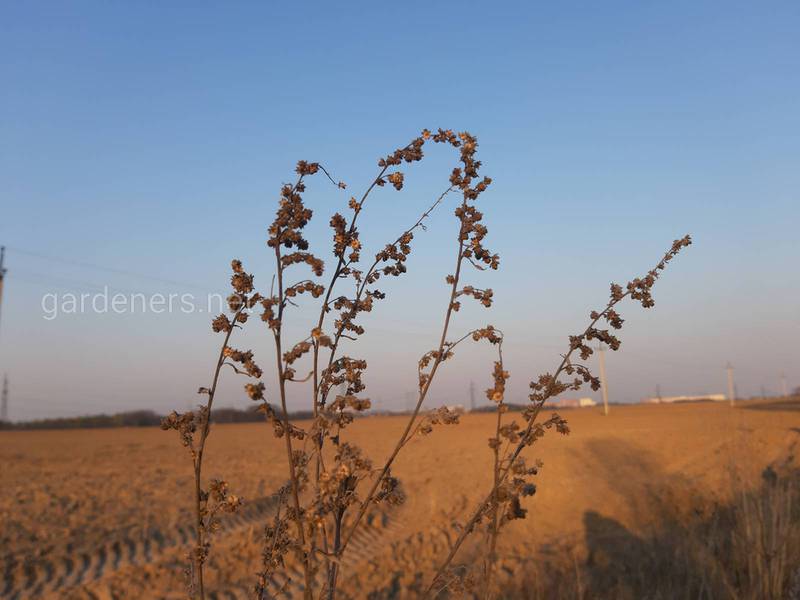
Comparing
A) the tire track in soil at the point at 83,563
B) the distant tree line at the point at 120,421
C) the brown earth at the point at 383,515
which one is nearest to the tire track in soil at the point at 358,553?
the brown earth at the point at 383,515

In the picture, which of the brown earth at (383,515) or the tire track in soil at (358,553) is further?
the brown earth at (383,515)

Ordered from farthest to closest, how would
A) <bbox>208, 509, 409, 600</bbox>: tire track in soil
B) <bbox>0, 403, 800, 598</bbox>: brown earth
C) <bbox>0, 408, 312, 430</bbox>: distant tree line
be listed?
<bbox>0, 408, 312, 430</bbox>: distant tree line, <bbox>0, 403, 800, 598</bbox>: brown earth, <bbox>208, 509, 409, 600</bbox>: tire track in soil

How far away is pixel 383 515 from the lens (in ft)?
39.3

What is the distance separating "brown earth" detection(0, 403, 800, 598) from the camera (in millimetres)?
8078

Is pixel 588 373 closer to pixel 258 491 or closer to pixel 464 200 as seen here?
pixel 464 200

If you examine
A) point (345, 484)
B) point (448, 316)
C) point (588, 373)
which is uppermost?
point (448, 316)

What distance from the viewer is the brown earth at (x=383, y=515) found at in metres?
8.08

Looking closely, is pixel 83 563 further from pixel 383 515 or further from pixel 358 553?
pixel 383 515

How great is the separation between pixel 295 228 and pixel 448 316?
2.09ft

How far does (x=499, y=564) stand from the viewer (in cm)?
791

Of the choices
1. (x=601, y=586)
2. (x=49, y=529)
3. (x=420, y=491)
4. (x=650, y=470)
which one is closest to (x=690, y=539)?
(x=601, y=586)

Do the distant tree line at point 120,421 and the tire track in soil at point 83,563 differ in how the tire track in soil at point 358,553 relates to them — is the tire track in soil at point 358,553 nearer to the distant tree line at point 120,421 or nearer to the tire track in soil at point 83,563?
the tire track in soil at point 83,563

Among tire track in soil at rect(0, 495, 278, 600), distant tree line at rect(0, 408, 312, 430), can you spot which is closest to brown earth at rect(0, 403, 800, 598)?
tire track in soil at rect(0, 495, 278, 600)

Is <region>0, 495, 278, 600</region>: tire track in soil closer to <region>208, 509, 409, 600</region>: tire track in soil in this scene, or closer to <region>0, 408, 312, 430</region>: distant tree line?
<region>208, 509, 409, 600</region>: tire track in soil
